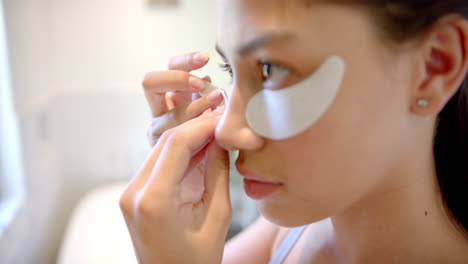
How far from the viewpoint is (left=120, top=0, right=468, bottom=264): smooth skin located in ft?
1.39

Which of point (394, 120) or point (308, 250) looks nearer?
point (394, 120)

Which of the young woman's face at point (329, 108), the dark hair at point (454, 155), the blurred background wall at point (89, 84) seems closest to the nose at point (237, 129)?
the young woman's face at point (329, 108)

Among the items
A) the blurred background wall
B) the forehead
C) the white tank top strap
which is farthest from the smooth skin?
the blurred background wall

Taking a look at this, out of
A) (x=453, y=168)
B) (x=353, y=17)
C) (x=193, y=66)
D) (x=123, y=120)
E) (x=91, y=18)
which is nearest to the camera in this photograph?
(x=353, y=17)

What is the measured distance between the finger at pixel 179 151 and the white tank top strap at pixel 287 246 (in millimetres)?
297

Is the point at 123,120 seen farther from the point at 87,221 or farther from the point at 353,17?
the point at 353,17

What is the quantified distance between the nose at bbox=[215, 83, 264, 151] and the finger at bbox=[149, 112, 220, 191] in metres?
0.05

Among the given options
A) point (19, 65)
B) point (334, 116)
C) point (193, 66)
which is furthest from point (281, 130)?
point (19, 65)

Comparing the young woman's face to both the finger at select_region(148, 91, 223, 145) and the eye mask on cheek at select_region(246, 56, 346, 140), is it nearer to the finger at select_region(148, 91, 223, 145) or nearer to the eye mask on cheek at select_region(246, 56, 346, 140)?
the eye mask on cheek at select_region(246, 56, 346, 140)

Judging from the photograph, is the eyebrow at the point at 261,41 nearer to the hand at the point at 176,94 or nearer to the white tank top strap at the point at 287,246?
the hand at the point at 176,94

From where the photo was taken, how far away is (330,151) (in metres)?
0.45

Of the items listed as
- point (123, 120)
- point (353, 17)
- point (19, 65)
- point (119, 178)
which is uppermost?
point (353, 17)

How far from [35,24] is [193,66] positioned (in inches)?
39.6

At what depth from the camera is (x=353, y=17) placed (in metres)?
0.41
